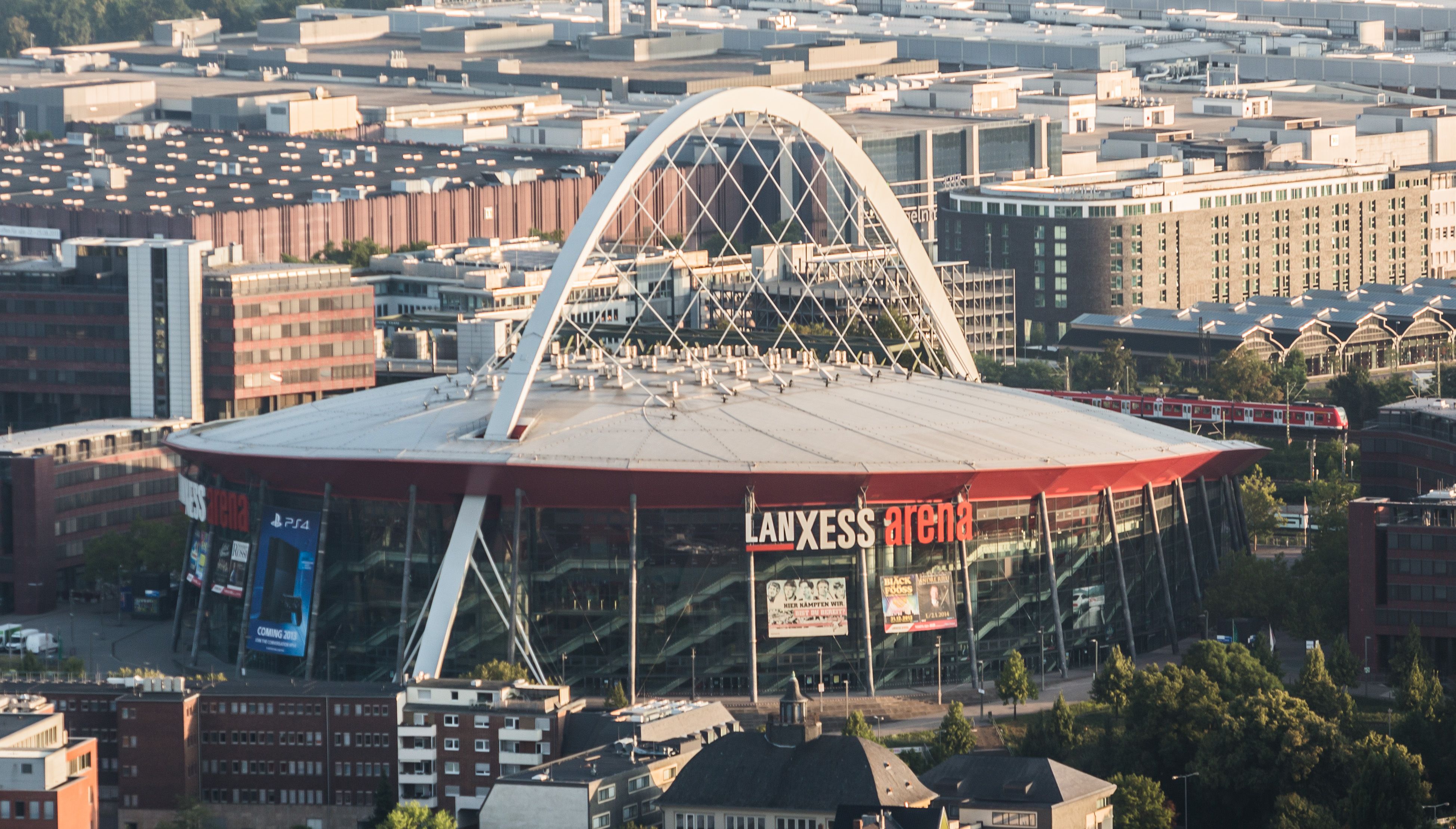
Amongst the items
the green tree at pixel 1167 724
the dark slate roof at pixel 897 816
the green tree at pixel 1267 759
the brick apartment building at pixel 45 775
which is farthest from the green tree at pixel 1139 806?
the brick apartment building at pixel 45 775

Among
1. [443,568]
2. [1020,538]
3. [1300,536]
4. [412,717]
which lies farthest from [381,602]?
[1300,536]

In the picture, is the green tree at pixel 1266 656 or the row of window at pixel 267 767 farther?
the green tree at pixel 1266 656

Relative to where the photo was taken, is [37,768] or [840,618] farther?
[840,618]

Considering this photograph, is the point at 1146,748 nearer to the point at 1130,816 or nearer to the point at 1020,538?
the point at 1130,816

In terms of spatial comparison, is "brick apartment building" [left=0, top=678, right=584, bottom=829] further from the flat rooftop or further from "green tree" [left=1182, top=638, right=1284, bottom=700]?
the flat rooftop

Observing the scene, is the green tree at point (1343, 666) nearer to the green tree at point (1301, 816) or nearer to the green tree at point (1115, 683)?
the green tree at point (1115, 683)

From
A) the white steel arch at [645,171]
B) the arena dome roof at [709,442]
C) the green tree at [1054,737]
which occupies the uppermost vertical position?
the white steel arch at [645,171]
